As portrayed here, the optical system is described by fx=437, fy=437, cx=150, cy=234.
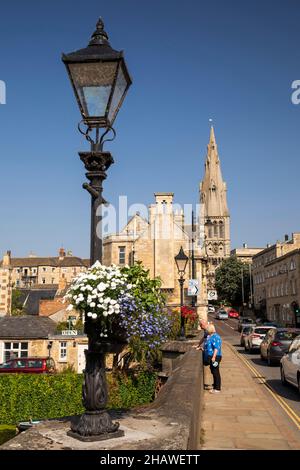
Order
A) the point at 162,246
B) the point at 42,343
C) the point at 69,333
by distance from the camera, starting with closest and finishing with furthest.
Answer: the point at 69,333, the point at 42,343, the point at 162,246

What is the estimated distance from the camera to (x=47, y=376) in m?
31.2

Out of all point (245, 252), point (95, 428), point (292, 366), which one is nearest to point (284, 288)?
point (292, 366)

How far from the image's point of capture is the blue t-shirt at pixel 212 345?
35.5 feet

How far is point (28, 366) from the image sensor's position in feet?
108

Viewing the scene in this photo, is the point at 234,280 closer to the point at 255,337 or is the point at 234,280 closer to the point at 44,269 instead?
the point at 44,269

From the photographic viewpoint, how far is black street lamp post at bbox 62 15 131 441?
13.9ft

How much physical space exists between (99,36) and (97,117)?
1036 millimetres

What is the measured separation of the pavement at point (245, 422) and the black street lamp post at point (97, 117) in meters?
2.78

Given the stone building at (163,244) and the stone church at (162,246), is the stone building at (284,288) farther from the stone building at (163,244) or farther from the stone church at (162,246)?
the stone building at (163,244)

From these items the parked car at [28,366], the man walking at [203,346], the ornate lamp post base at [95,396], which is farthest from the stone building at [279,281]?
the ornate lamp post base at [95,396]

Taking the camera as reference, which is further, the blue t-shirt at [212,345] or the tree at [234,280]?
the tree at [234,280]

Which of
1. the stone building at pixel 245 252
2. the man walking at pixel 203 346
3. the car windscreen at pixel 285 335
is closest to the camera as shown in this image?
the man walking at pixel 203 346
